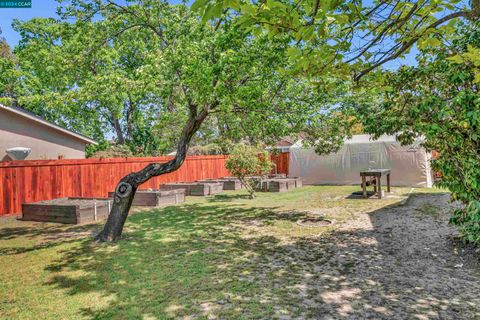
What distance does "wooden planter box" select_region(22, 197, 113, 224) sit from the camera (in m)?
7.92

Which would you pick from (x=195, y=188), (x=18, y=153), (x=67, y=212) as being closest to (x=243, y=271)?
(x=67, y=212)

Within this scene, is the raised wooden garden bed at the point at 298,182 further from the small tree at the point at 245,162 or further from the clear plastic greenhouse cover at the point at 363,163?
the small tree at the point at 245,162

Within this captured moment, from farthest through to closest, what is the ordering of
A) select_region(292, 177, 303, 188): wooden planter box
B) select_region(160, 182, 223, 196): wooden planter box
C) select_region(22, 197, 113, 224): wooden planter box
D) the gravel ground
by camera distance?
1. select_region(292, 177, 303, 188): wooden planter box
2. select_region(160, 182, 223, 196): wooden planter box
3. select_region(22, 197, 113, 224): wooden planter box
4. the gravel ground

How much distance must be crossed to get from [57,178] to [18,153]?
4.33 metres

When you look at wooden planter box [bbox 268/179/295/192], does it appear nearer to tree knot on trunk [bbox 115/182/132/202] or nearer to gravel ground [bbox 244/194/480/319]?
gravel ground [bbox 244/194/480/319]

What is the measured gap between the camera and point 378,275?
4090 mm

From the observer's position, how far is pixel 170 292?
12.0ft

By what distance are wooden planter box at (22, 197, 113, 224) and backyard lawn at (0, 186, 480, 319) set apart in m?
0.37

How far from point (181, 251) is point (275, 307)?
2521mm

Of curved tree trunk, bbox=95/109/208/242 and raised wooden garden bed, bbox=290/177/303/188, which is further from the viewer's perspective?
raised wooden garden bed, bbox=290/177/303/188

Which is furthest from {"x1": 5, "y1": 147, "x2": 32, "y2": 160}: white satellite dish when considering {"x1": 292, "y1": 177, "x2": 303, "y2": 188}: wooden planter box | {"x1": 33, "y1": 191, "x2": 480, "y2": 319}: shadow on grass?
{"x1": 292, "y1": 177, "x2": 303, "y2": 188}: wooden planter box

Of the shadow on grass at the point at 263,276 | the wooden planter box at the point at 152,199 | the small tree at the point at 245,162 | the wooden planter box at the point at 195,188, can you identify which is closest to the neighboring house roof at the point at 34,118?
the wooden planter box at the point at 195,188

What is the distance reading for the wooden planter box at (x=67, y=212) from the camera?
7.92 metres

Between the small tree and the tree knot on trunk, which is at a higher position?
the small tree
